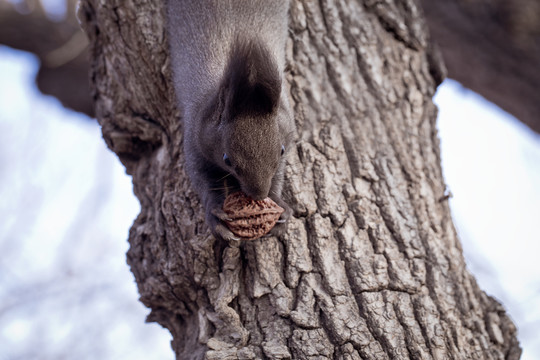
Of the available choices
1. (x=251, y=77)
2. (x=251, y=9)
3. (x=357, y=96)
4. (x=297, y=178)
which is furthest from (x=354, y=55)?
(x=251, y=77)

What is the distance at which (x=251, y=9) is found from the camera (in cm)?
243

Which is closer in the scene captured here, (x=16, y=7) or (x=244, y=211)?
(x=244, y=211)

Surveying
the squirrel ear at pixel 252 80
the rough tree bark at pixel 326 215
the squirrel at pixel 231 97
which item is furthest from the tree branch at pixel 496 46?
the squirrel ear at pixel 252 80

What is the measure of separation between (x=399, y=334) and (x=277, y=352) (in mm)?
446

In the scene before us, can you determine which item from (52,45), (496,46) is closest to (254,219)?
(496,46)

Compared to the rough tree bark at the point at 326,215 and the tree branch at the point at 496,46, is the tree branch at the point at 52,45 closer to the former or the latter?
the rough tree bark at the point at 326,215

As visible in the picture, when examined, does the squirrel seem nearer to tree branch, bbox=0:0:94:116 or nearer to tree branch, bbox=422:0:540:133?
tree branch, bbox=422:0:540:133

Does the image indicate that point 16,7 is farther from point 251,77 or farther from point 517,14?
point 517,14

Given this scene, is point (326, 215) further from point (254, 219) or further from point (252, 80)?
point (252, 80)

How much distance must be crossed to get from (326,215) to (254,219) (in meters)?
0.30

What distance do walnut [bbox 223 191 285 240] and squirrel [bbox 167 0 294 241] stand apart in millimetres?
32

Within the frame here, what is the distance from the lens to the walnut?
184 centimetres

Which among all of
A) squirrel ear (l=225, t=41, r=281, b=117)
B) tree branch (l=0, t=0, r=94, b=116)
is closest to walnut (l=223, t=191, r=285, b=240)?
squirrel ear (l=225, t=41, r=281, b=117)

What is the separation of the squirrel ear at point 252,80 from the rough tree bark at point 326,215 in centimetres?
41
